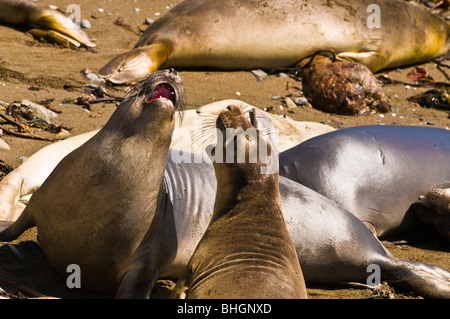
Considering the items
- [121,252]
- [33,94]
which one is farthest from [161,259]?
[33,94]

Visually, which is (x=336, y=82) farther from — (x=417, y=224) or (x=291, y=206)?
(x=291, y=206)

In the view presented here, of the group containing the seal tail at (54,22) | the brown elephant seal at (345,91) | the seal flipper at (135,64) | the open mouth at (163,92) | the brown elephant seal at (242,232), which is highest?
the open mouth at (163,92)

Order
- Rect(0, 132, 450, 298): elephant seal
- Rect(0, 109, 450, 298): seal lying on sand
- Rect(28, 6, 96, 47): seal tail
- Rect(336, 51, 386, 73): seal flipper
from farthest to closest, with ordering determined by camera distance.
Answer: Rect(336, 51, 386, 73): seal flipper → Rect(28, 6, 96, 47): seal tail → Rect(0, 132, 450, 298): elephant seal → Rect(0, 109, 450, 298): seal lying on sand

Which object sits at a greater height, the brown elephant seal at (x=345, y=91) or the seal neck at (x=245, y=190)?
the seal neck at (x=245, y=190)

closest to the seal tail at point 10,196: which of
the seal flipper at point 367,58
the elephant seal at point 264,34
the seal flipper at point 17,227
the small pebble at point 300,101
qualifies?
the seal flipper at point 17,227

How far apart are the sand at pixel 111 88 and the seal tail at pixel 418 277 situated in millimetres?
93

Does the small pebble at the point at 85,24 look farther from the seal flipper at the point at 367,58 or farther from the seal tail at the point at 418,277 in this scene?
the seal tail at the point at 418,277

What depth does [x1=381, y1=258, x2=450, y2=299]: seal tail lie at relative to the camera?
391cm

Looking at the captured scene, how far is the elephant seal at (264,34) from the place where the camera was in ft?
23.7

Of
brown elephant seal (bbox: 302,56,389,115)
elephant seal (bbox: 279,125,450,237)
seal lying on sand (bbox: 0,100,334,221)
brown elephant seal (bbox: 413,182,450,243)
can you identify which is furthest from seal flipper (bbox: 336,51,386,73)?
brown elephant seal (bbox: 413,182,450,243)

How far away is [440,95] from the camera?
7.68 metres

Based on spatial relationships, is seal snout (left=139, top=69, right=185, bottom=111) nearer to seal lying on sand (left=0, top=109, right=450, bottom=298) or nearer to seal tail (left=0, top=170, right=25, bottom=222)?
seal lying on sand (left=0, top=109, right=450, bottom=298)

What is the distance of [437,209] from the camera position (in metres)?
4.77
